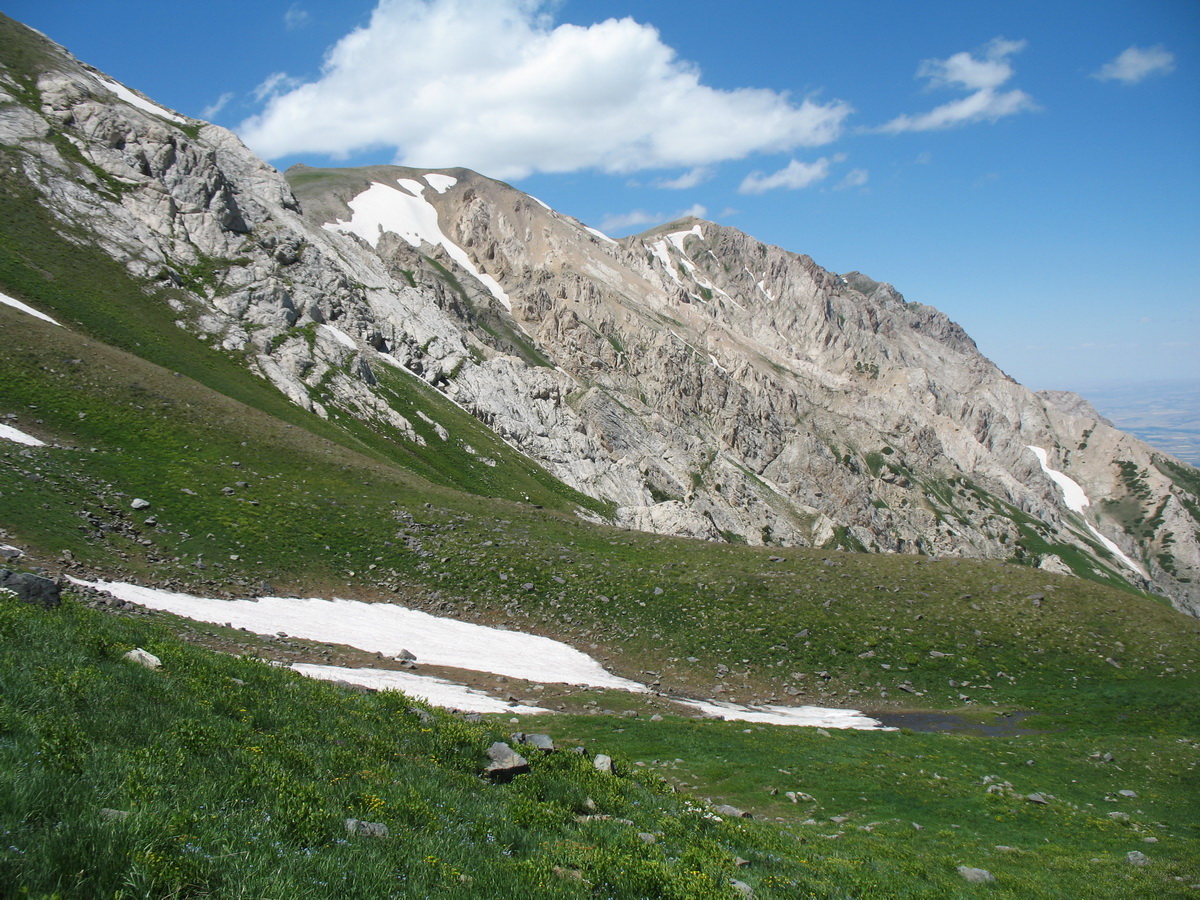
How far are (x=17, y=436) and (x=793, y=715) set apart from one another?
40.8 m

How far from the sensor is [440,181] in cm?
19000

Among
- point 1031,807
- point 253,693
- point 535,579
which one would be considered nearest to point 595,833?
point 253,693

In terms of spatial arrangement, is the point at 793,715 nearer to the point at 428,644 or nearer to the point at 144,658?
the point at 428,644

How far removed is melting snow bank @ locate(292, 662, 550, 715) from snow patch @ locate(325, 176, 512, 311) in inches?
5383

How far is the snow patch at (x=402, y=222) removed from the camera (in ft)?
497

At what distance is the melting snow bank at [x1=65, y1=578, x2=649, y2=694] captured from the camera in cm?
2706

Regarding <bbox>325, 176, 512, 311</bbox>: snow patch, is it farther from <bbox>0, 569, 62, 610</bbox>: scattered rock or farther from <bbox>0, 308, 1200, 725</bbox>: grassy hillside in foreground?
<bbox>0, 569, 62, 610</bbox>: scattered rock

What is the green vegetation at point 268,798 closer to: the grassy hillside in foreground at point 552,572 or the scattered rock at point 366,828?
the scattered rock at point 366,828

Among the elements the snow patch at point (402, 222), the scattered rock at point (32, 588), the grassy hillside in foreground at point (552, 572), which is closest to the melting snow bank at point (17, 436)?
the grassy hillside in foreground at point (552, 572)

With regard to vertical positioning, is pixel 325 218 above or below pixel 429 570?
above

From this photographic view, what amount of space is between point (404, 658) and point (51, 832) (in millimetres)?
23298

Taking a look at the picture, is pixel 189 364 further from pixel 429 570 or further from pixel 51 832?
pixel 51 832

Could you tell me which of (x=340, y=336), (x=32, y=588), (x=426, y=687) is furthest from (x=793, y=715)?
(x=340, y=336)

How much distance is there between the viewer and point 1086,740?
24.8 meters
